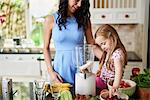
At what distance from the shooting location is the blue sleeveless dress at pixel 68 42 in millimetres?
1917

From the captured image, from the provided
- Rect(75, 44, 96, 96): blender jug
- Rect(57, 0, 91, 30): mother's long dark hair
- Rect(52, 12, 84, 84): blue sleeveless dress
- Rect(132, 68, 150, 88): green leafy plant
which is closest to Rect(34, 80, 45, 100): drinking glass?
Rect(75, 44, 96, 96): blender jug

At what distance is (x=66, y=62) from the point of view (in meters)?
1.96

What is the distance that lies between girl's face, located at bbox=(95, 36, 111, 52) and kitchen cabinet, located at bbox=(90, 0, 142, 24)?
3.83 ft

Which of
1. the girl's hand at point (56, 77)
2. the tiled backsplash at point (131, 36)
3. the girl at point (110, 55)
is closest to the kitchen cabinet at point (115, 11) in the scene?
the tiled backsplash at point (131, 36)

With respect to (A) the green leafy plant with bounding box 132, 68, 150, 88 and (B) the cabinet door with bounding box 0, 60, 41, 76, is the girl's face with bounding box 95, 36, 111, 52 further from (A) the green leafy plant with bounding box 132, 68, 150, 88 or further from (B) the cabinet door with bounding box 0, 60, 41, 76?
(B) the cabinet door with bounding box 0, 60, 41, 76

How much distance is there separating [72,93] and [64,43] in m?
0.40

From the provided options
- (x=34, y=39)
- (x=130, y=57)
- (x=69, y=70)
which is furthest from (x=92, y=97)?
(x=34, y=39)

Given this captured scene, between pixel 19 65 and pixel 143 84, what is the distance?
1.64m

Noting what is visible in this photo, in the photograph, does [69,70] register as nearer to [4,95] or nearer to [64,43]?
[64,43]

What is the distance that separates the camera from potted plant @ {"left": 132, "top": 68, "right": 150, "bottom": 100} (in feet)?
5.08

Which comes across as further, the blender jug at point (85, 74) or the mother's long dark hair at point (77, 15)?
the mother's long dark hair at point (77, 15)

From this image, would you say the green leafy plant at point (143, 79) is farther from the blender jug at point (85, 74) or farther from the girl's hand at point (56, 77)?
the girl's hand at point (56, 77)

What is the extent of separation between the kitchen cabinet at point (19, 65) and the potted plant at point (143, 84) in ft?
4.54

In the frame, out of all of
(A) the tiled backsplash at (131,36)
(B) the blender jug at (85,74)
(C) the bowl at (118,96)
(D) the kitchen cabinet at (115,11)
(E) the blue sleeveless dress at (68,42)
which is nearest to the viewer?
(C) the bowl at (118,96)
